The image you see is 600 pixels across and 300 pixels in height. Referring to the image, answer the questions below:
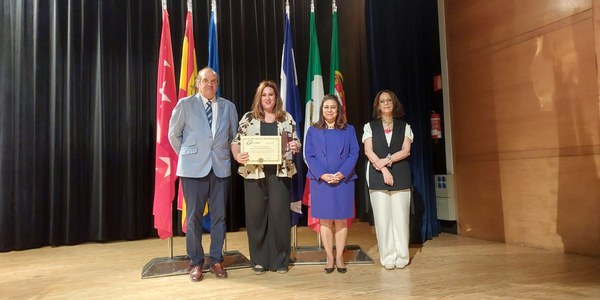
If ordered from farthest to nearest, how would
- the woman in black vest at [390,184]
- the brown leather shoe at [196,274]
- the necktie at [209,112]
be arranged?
the woman in black vest at [390,184]
the necktie at [209,112]
the brown leather shoe at [196,274]

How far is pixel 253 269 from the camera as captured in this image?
2.83m

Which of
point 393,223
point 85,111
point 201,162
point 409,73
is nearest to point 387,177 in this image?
point 393,223

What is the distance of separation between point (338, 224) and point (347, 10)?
4.03 meters

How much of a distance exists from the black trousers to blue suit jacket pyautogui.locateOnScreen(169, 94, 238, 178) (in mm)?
275

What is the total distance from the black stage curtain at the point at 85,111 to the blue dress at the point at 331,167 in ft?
7.48

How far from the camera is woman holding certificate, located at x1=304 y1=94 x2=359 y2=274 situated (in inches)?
106

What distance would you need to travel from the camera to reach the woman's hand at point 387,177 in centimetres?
275

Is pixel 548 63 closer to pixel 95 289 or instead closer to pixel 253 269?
pixel 253 269

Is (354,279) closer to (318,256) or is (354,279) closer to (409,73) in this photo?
(318,256)

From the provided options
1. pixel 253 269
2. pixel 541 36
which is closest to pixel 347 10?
pixel 541 36

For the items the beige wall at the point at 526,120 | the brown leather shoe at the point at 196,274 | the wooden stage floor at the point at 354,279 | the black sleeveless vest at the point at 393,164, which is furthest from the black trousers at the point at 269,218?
the beige wall at the point at 526,120

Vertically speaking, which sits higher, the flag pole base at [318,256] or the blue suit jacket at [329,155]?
the blue suit jacket at [329,155]

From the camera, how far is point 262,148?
102 inches

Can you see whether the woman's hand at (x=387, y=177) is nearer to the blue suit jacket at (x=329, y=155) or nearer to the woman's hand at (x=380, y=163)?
the woman's hand at (x=380, y=163)
